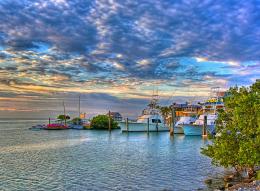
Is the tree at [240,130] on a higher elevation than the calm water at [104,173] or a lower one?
higher

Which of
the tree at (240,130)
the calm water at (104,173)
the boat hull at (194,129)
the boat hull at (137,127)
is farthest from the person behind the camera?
the boat hull at (137,127)

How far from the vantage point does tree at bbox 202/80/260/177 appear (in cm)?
2466

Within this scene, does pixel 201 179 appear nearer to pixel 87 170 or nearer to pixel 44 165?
pixel 87 170

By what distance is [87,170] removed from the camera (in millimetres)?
34531

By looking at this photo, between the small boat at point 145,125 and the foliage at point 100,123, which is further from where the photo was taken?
the foliage at point 100,123

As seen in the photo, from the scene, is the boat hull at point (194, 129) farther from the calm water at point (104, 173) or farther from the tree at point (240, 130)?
the tree at point (240, 130)

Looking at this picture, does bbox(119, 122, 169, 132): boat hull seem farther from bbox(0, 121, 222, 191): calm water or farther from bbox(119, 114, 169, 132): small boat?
bbox(0, 121, 222, 191): calm water

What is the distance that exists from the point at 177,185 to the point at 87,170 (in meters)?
10.4

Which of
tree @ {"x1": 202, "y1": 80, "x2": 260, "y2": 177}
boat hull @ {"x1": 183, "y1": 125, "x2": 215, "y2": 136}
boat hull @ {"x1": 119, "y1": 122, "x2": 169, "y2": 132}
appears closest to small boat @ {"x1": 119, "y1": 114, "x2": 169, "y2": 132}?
boat hull @ {"x1": 119, "y1": 122, "x2": 169, "y2": 132}

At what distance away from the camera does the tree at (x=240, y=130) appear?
2466cm

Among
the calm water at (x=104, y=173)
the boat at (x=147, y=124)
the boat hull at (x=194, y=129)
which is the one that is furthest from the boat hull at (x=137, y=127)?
the calm water at (x=104, y=173)

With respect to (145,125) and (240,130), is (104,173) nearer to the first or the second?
(240,130)

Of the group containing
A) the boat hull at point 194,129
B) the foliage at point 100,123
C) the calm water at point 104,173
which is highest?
the foliage at point 100,123

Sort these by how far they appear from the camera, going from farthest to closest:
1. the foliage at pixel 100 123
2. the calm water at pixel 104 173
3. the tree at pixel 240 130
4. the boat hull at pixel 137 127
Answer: the foliage at pixel 100 123 < the boat hull at pixel 137 127 < the calm water at pixel 104 173 < the tree at pixel 240 130
